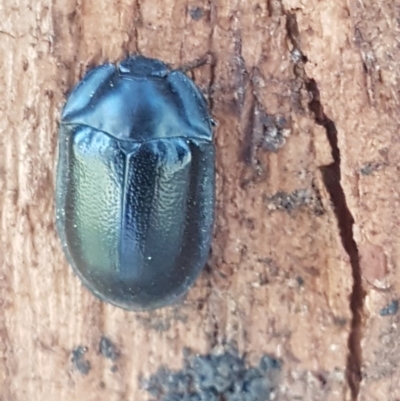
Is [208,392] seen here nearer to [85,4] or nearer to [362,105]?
[362,105]

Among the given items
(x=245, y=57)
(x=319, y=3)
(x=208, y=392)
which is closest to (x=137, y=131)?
(x=245, y=57)

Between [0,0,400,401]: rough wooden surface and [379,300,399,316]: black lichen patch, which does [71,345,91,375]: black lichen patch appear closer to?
[0,0,400,401]: rough wooden surface

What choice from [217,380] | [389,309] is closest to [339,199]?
[389,309]

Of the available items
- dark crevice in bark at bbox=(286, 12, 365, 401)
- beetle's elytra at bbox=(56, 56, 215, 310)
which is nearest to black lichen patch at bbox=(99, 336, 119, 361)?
beetle's elytra at bbox=(56, 56, 215, 310)

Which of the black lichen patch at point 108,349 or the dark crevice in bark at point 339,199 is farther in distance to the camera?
the black lichen patch at point 108,349

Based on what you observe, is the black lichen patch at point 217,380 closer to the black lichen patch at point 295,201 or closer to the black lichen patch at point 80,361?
the black lichen patch at point 80,361

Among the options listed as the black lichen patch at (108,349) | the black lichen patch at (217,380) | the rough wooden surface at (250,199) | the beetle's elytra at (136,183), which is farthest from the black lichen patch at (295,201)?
the black lichen patch at (108,349)
